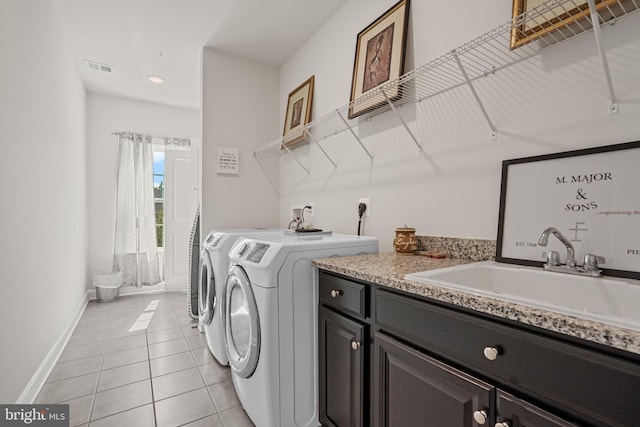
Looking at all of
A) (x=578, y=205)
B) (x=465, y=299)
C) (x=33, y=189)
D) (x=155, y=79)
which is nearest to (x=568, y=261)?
(x=578, y=205)

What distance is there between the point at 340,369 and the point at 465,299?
0.71 m

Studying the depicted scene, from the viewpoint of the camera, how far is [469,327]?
0.77m

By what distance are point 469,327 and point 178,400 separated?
177 cm

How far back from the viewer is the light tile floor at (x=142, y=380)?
1629 millimetres

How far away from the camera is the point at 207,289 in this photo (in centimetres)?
233

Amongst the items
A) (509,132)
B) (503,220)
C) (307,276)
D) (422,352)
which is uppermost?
(509,132)

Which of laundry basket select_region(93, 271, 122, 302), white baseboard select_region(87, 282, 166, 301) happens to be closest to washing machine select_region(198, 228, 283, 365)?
laundry basket select_region(93, 271, 122, 302)

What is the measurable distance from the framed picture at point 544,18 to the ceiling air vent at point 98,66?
379cm

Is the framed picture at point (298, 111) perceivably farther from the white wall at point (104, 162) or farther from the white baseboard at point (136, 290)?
the white baseboard at point (136, 290)

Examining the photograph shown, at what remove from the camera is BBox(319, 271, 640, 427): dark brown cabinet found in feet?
1.84

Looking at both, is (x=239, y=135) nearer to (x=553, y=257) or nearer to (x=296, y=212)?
(x=296, y=212)

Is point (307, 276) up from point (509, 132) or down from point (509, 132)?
down

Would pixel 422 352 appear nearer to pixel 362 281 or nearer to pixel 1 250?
pixel 362 281

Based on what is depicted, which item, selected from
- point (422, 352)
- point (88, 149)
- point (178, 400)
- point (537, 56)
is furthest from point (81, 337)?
point (537, 56)
